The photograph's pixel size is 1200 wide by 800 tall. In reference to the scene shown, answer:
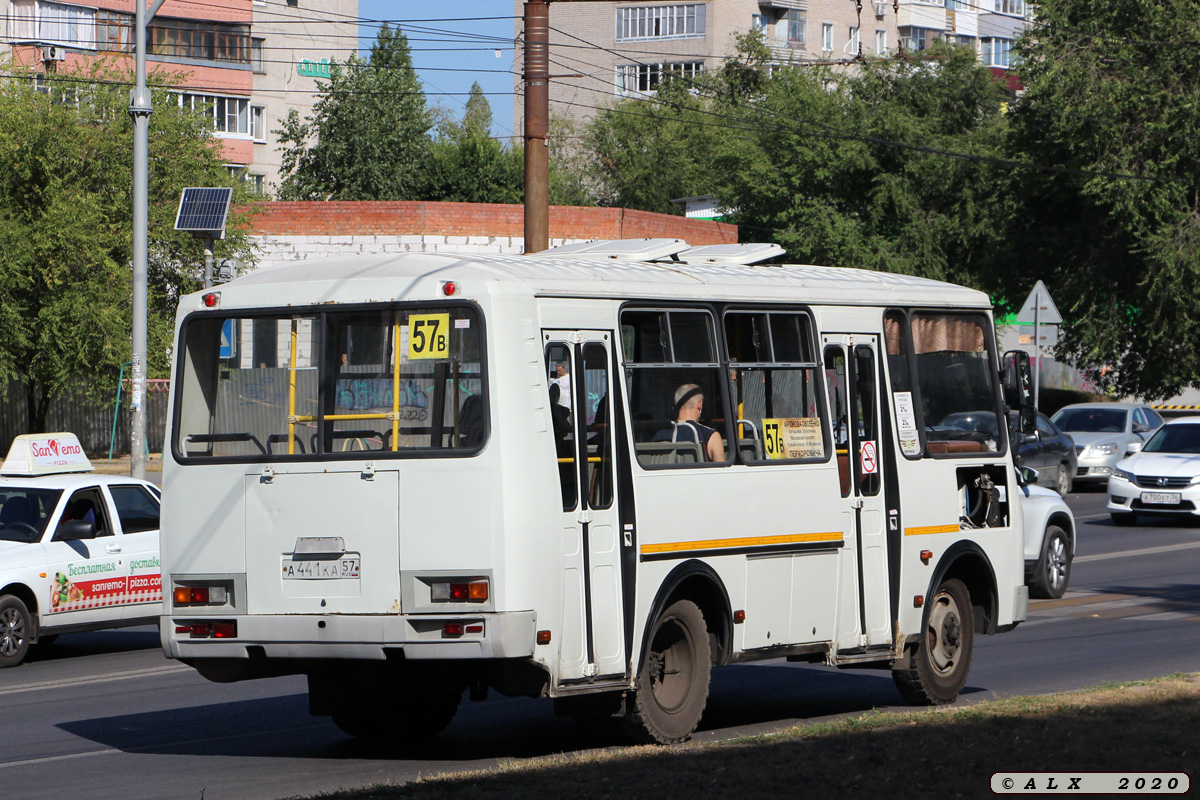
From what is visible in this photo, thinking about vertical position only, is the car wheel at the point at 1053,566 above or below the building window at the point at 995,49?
below

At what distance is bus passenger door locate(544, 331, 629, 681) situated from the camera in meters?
8.47

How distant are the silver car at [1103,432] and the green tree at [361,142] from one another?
3518 cm

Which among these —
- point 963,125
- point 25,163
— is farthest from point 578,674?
point 963,125

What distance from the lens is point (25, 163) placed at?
37.8 meters

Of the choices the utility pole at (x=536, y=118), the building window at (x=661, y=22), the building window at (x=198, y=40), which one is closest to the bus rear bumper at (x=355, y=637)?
the utility pole at (x=536, y=118)

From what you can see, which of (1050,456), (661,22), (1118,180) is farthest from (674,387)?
(661,22)

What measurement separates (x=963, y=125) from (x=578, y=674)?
168ft

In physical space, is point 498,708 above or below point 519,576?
below

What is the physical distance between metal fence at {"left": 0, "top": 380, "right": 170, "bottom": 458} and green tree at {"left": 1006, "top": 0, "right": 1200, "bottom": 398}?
23.2 m

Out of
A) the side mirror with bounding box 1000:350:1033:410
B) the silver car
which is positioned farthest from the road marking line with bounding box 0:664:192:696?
the silver car

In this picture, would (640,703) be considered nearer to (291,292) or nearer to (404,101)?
(291,292)

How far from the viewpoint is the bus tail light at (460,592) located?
809 cm

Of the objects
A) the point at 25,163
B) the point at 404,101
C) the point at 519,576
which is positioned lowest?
the point at 519,576

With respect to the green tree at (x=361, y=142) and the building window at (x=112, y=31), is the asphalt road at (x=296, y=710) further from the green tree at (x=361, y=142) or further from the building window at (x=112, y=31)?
the building window at (x=112, y=31)
